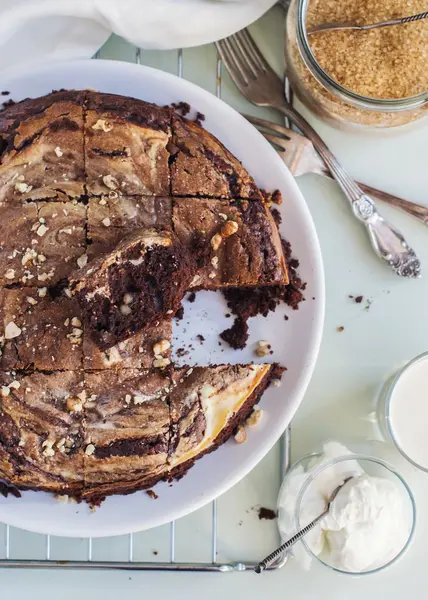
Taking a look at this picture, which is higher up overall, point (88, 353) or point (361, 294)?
point (361, 294)

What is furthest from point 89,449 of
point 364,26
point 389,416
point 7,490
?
point 364,26

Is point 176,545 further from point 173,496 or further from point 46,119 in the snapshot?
point 46,119

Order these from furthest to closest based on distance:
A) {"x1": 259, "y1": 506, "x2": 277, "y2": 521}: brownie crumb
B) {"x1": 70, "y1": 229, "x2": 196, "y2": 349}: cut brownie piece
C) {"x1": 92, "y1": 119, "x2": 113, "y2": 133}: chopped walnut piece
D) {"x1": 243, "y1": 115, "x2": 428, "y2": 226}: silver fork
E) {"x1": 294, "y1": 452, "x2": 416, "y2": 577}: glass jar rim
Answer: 1. {"x1": 259, "y1": 506, "x2": 277, "y2": 521}: brownie crumb
2. {"x1": 243, "y1": 115, "x2": 428, "y2": 226}: silver fork
3. {"x1": 294, "y1": 452, "x2": 416, "y2": 577}: glass jar rim
4. {"x1": 92, "y1": 119, "x2": 113, "y2": 133}: chopped walnut piece
5. {"x1": 70, "y1": 229, "x2": 196, "y2": 349}: cut brownie piece

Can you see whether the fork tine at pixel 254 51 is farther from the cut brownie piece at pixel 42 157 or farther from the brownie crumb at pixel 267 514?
the brownie crumb at pixel 267 514

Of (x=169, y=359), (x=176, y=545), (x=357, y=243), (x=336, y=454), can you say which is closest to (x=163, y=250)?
(x=169, y=359)

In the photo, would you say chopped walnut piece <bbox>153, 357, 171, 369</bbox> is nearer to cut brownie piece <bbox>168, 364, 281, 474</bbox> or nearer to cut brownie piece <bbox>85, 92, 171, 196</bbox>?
cut brownie piece <bbox>168, 364, 281, 474</bbox>

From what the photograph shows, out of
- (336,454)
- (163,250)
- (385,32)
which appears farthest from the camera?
(336,454)

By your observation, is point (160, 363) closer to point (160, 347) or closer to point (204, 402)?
Result: point (160, 347)

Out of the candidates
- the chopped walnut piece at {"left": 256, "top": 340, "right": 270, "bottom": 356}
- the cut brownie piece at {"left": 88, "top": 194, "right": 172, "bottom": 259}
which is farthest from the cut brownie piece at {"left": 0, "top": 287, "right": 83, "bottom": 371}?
the chopped walnut piece at {"left": 256, "top": 340, "right": 270, "bottom": 356}
